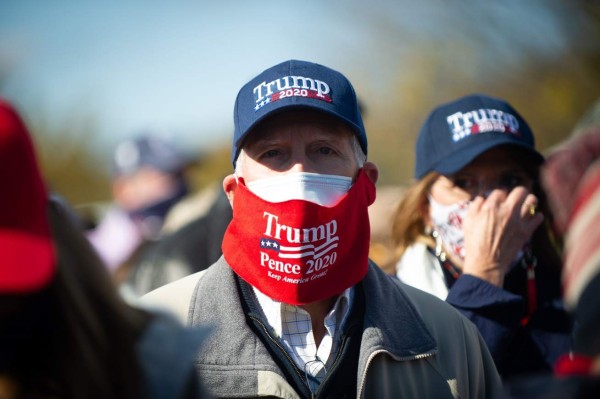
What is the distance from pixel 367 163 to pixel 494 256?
2.94 ft

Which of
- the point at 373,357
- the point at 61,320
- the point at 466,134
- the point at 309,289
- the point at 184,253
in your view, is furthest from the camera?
the point at 184,253

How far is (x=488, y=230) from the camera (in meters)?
3.88

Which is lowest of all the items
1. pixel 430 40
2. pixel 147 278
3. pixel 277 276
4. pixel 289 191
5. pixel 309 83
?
A: pixel 147 278

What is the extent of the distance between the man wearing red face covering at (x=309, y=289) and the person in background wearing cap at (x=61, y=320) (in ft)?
2.34

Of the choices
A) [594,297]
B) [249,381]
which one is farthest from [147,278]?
[594,297]

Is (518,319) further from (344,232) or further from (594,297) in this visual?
(594,297)

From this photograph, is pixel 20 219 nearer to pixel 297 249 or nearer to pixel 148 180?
pixel 297 249

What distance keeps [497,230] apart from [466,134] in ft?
1.58

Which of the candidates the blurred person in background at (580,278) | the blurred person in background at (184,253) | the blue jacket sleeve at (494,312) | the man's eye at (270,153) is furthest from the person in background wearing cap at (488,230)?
the blurred person in background at (580,278)

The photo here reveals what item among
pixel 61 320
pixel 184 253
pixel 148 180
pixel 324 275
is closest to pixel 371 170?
pixel 324 275

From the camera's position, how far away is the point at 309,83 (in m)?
3.12

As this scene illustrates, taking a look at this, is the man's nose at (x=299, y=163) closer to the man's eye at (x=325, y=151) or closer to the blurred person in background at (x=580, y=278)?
the man's eye at (x=325, y=151)

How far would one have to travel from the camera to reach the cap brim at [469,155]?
12.9ft

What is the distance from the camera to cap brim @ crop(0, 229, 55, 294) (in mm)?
1728
